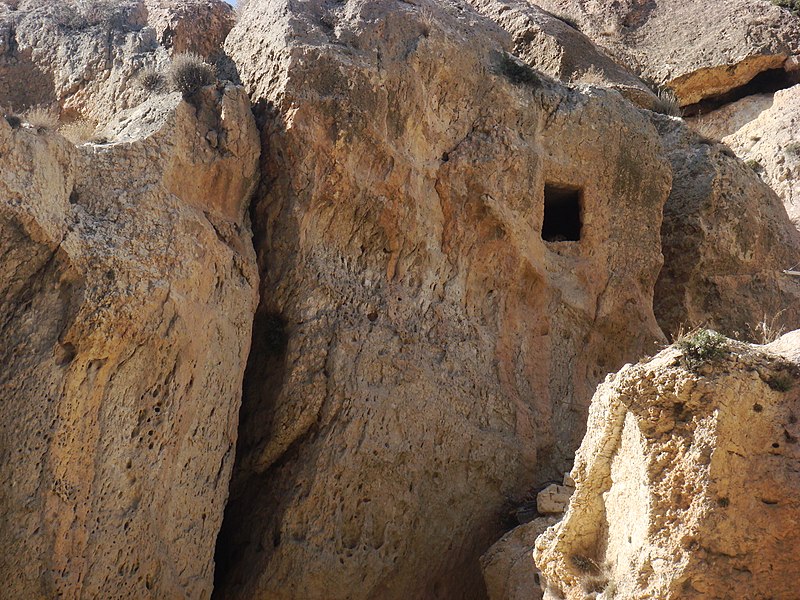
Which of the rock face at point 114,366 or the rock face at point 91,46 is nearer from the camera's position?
the rock face at point 114,366

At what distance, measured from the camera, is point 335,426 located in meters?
11.2

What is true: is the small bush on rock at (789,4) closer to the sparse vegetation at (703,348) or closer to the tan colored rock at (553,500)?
the tan colored rock at (553,500)

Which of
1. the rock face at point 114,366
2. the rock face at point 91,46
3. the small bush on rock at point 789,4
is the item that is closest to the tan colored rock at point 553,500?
the rock face at point 114,366

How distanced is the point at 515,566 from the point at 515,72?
22.1 ft

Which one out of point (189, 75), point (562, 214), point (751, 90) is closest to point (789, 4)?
point (751, 90)

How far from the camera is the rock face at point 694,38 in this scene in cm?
2078

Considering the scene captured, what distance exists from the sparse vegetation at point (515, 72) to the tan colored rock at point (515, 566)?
6.02m

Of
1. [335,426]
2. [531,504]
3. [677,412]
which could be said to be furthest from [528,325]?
[677,412]

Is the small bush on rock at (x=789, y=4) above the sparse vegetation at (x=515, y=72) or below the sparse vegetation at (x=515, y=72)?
above

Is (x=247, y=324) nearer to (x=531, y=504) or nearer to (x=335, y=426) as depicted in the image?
(x=335, y=426)

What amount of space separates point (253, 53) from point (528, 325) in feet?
15.7

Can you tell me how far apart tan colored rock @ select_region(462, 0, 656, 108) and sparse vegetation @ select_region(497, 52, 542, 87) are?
280 cm

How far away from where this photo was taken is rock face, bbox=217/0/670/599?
1114cm

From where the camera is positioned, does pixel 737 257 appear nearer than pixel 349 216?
No
